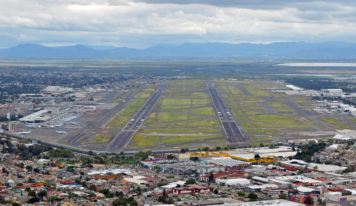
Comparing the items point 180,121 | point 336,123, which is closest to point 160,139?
point 180,121

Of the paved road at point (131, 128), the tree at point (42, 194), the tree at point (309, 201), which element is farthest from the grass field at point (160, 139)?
the tree at point (309, 201)

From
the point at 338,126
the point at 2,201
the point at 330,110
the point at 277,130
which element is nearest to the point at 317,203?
the point at 2,201

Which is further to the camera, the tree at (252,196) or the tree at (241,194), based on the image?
the tree at (241,194)

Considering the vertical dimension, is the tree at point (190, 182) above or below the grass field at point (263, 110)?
below

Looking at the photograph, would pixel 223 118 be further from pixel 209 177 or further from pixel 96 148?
pixel 209 177

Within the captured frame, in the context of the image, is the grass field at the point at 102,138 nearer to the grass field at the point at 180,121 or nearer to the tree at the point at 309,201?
the grass field at the point at 180,121
